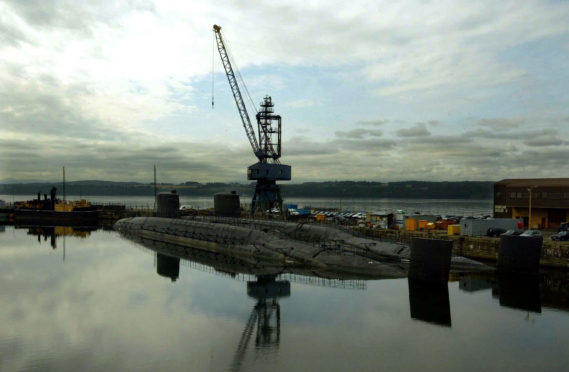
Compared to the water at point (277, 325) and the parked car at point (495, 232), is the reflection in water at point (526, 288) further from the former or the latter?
the parked car at point (495, 232)

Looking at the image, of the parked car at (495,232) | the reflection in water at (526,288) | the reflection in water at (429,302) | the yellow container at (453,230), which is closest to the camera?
the reflection in water at (429,302)

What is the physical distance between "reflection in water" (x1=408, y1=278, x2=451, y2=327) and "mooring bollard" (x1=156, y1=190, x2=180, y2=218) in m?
36.8

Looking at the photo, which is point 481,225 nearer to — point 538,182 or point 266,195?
point 538,182

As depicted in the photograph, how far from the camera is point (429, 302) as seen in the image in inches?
984

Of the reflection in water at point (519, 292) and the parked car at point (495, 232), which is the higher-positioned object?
the parked car at point (495, 232)

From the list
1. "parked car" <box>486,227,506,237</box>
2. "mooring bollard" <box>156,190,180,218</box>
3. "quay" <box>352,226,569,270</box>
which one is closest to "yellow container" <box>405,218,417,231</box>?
"quay" <box>352,226,569,270</box>

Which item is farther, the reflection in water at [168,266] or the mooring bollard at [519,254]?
the reflection in water at [168,266]

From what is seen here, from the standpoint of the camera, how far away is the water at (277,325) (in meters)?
17.2

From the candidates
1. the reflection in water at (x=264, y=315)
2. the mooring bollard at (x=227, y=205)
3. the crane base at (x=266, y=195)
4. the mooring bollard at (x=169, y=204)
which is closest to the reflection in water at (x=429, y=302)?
the reflection in water at (x=264, y=315)

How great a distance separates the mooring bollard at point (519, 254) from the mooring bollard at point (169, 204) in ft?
128

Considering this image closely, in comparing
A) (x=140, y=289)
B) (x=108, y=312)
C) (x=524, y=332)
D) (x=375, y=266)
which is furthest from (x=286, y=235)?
(x=524, y=332)

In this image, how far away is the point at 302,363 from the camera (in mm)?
16844

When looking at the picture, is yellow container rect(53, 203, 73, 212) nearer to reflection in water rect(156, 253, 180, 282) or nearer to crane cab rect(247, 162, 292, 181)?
crane cab rect(247, 162, 292, 181)

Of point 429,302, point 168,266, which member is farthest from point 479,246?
point 168,266
